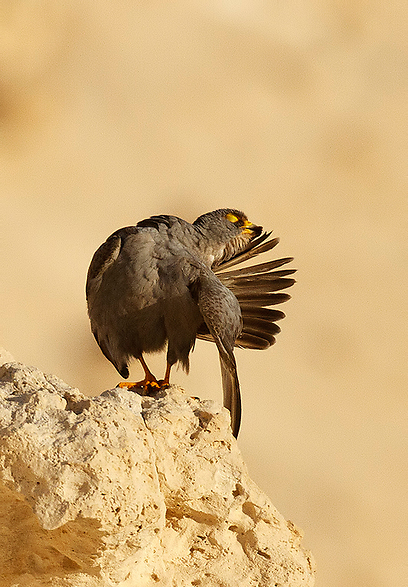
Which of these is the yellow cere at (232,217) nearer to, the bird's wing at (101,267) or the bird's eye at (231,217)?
the bird's eye at (231,217)

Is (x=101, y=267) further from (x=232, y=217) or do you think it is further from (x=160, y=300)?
(x=232, y=217)

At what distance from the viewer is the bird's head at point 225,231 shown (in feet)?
11.4

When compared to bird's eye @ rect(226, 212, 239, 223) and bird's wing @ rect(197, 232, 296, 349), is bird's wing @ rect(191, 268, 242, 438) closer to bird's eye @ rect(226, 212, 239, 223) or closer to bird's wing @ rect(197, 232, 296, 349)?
bird's wing @ rect(197, 232, 296, 349)

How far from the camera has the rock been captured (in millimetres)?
1512

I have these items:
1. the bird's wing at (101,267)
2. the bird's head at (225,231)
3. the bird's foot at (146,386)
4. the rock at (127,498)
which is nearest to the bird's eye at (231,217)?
the bird's head at (225,231)

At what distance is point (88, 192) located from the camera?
8.10 meters

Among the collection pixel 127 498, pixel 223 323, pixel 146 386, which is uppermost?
pixel 223 323

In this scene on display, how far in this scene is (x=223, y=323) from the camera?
2.96 metres

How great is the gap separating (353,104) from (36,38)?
386 centimetres

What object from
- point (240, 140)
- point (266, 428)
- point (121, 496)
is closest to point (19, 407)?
point (121, 496)

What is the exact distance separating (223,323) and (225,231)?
2.28 ft

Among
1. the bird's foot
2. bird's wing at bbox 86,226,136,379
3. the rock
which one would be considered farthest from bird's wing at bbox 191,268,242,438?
the rock

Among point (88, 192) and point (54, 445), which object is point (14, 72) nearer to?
point (88, 192)

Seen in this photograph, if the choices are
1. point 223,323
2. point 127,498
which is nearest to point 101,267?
point 223,323
